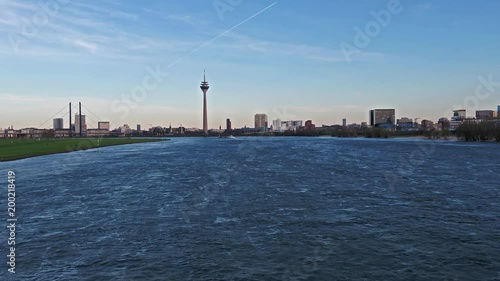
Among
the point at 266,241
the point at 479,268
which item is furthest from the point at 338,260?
the point at 479,268

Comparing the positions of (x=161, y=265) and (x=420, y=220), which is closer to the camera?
(x=161, y=265)

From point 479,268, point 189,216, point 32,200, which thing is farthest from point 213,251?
point 32,200

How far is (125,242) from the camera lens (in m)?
17.9

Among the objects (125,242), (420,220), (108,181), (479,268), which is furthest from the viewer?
(108,181)

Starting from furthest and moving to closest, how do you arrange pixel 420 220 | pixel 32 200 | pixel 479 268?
1. pixel 32 200
2. pixel 420 220
3. pixel 479 268

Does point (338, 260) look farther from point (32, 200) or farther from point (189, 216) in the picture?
point (32, 200)

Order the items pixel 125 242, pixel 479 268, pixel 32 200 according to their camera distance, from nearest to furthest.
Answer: pixel 479 268
pixel 125 242
pixel 32 200

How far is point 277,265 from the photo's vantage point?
14891 millimetres

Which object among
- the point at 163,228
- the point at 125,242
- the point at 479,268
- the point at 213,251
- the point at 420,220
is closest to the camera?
the point at 479,268

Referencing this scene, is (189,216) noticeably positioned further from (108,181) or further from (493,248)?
(108,181)

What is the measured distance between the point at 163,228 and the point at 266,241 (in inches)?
230

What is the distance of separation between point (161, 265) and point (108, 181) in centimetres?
2670

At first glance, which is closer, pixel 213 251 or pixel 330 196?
pixel 213 251

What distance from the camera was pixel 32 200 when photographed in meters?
28.1
